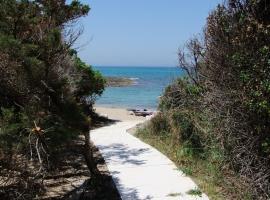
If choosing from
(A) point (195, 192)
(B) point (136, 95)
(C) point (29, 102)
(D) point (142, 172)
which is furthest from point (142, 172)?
(B) point (136, 95)

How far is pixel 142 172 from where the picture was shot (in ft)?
32.8

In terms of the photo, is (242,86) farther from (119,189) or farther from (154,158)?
(154,158)

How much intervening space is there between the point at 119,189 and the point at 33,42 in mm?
3064

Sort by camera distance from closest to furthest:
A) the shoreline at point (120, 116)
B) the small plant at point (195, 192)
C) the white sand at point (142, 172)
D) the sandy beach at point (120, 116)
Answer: the small plant at point (195, 192)
the white sand at point (142, 172)
the shoreline at point (120, 116)
the sandy beach at point (120, 116)

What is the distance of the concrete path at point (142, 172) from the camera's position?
8.34 metres

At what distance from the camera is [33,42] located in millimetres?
7848

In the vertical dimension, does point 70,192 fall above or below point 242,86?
below

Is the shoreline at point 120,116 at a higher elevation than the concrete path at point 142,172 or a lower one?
lower

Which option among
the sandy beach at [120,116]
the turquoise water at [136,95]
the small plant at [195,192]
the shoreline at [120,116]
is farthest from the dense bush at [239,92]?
the sandy beach at [120,116]

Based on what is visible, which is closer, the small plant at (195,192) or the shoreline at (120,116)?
the small plant at (195,192)

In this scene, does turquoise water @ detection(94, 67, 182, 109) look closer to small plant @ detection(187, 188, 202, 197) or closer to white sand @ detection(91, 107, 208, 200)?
white sand @ detection(91, 107, 208, 200)

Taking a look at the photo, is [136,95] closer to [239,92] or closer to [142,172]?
[142,172]

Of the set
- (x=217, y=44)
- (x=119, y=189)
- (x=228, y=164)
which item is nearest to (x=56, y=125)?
(x=119, y=189)

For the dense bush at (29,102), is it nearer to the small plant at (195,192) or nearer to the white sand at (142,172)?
the white sand at (142,172)
